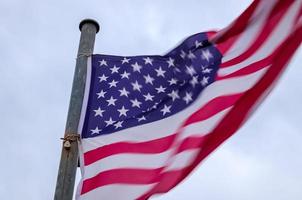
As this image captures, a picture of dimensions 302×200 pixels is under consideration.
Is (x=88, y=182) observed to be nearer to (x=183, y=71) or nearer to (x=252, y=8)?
(x=183, y=71)

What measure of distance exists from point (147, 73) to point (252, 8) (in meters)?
1.80

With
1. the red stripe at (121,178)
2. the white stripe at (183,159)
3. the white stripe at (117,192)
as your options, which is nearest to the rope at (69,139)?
the red stripe at (121,178)

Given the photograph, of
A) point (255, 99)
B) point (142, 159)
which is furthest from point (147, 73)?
point (255, 99)

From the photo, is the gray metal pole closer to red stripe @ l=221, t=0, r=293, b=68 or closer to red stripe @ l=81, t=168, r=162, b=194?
red stripe @ l=81, t=168, r=162, b=194

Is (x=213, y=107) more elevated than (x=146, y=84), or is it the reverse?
(x=146, y=84)

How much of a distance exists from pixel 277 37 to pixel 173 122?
1.60 m

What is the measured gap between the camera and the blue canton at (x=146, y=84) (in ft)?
30.8

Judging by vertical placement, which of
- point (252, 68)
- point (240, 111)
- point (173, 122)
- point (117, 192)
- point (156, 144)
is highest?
point (252, 68)

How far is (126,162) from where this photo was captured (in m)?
9.32

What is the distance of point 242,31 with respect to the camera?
905 cm

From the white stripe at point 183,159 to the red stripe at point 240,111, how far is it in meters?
0.06

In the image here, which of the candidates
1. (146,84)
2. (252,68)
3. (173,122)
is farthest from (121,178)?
(252,68)

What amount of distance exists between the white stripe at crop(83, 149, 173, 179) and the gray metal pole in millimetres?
272

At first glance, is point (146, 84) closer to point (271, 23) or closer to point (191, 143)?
point (191, 143)
